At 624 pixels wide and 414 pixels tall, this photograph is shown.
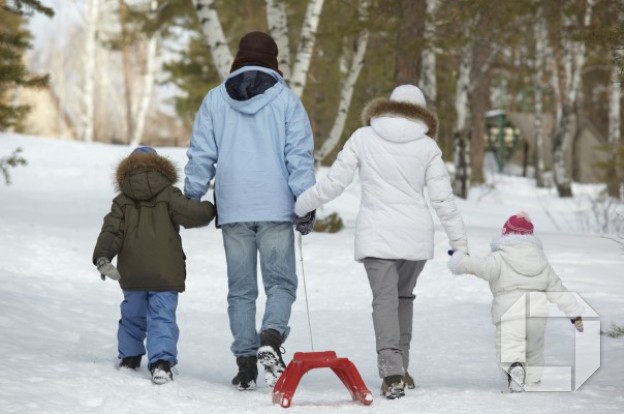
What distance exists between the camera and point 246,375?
18.4 feet

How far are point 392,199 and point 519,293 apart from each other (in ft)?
2.94

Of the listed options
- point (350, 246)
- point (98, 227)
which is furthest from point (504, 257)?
point (98, 227)

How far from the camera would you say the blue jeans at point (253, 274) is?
569cm

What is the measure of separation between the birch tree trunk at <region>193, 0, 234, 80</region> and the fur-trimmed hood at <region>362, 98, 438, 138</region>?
8077 mm

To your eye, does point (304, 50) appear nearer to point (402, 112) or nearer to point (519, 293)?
point (402, 112)

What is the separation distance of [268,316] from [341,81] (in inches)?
818

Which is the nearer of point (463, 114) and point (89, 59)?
point (463, 114)

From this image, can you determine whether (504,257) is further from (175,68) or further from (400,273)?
(175,68)

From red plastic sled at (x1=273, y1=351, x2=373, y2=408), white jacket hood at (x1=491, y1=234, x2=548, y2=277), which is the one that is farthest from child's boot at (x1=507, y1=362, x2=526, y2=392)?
red plastic sled at (x1=273, y1=351, x2=373, y2=408)

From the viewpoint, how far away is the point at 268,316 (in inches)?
223

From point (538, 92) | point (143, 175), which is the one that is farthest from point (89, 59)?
point (143, 175)

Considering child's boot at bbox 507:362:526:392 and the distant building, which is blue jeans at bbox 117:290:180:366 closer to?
child's boot at bbox 507:362:526:392

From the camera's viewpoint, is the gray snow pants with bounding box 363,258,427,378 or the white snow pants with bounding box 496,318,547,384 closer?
the gray snow pants with bounding box 363,258,427,378

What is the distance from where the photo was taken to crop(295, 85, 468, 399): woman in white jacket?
546 cm
